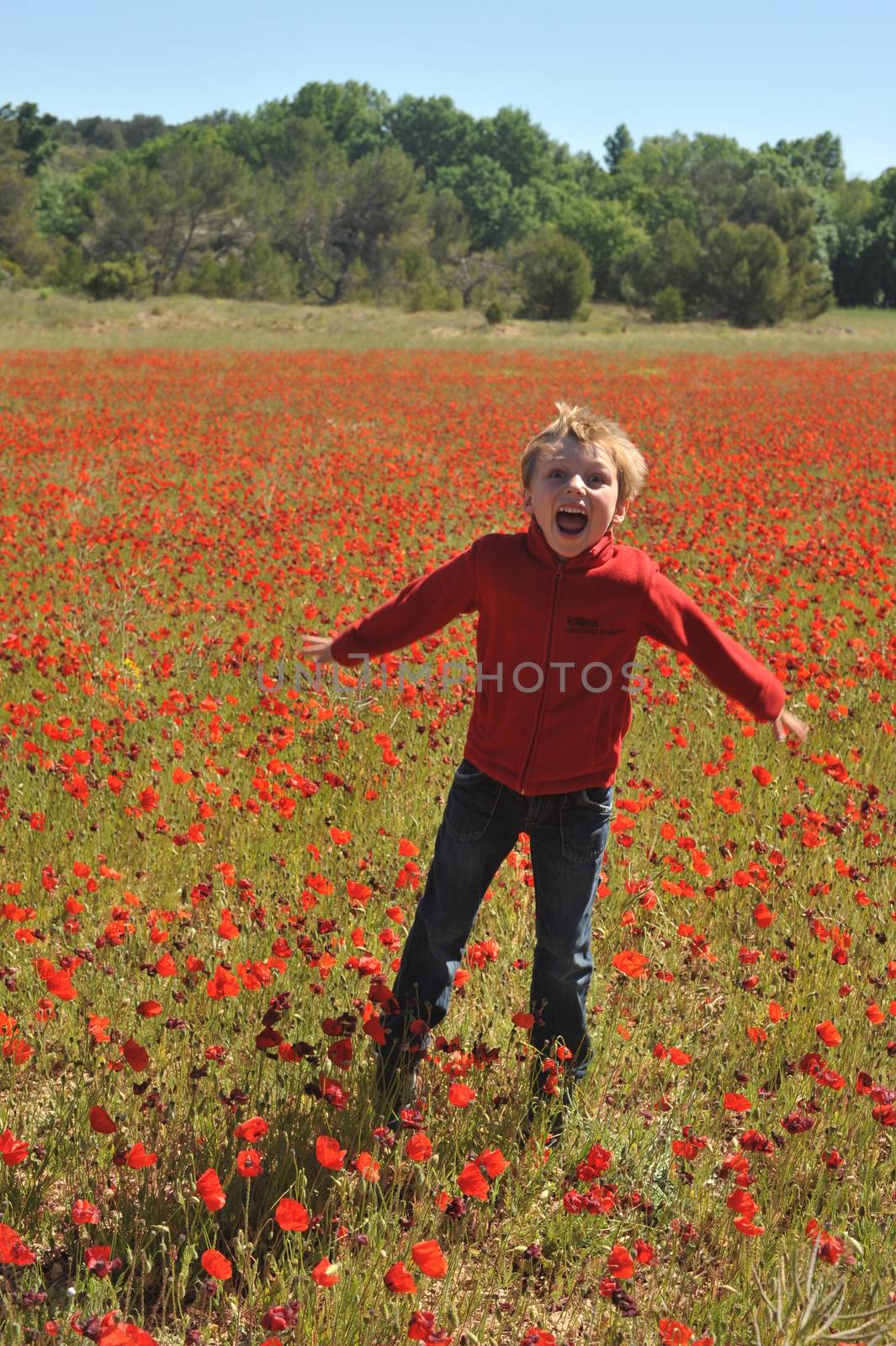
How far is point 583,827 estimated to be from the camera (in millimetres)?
2623

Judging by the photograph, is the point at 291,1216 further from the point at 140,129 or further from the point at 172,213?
the point at 140,129

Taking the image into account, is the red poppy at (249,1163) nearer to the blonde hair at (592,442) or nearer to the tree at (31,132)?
the blonde hair at (592,442)

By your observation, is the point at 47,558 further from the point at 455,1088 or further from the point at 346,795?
the point at 455,1088

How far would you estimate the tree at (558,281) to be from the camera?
48.2 m

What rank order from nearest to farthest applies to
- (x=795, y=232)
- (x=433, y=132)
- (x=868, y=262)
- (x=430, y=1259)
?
1. (x=430, y=1259)
2. (x=795, y=232)
3. (x=868, y=262)
4. (x=433, y=132)

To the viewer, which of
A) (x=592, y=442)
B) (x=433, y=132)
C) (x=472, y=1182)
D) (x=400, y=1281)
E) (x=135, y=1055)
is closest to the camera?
(x=400, y=1281)

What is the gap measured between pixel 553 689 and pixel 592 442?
59 cm

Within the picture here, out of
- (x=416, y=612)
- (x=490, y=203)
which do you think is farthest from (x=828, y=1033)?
(x=490, y=203)

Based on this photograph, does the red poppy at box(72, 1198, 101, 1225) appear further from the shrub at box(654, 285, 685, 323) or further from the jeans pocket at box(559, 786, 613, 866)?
the shrub at box(654, 285, 685, 323)

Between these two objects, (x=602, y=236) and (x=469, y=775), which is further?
(x=602, y=236)

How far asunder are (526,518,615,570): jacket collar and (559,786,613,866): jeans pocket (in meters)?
0.54

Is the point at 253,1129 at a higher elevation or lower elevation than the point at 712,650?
lower

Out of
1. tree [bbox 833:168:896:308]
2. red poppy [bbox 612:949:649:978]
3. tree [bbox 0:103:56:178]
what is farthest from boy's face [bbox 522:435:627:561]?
tree [bbox 0:103:56:178]

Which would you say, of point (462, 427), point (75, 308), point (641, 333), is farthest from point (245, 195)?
point (462, 427)
